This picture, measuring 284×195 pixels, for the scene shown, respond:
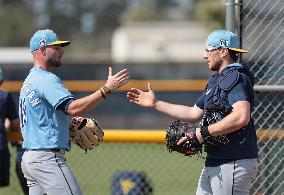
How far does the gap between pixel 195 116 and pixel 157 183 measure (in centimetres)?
442

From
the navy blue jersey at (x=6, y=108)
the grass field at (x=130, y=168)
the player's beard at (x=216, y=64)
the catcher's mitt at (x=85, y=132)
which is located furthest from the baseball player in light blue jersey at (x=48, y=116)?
the grass field at (x=130, y=168)

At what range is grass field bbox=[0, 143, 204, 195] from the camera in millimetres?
10570

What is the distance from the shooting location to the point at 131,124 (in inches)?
670

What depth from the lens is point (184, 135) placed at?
6449mm

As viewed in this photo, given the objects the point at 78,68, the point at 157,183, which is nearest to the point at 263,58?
the point at 157,183

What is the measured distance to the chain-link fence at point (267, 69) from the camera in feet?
24.9

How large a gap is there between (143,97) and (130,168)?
532 centimetres

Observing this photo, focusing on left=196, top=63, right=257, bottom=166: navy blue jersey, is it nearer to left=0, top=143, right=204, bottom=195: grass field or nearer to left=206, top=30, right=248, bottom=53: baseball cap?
left=206, top=30, right=248, bottom=53: baseball cap

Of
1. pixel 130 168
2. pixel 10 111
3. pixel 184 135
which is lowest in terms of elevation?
pixel 130 168

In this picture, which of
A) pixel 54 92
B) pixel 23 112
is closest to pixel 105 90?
pixel 54 92

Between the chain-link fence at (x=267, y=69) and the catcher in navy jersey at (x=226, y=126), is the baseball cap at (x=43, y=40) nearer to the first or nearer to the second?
the catcher in navy jersey at (x=226, y=126)

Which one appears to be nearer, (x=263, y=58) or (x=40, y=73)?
(x=40, y=73)

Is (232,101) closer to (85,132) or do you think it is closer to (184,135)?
(184,135)

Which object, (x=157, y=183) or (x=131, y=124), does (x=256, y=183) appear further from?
(x=131, y=124)
